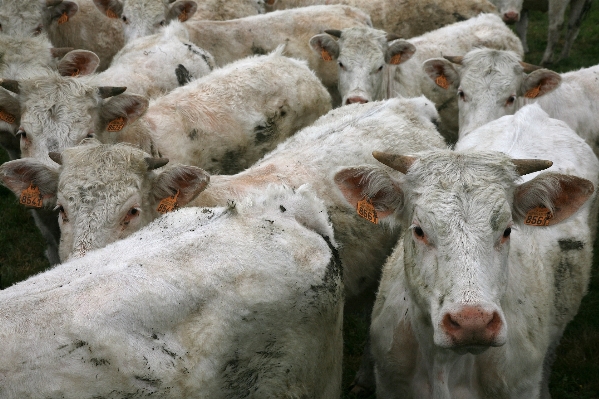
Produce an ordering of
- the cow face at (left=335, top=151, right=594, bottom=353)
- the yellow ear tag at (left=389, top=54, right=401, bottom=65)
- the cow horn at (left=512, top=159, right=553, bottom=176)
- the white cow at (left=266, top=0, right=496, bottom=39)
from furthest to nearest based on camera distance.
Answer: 1. the white cow at (left=266, top=0, right=496, bottom=39)
2. the yellow ear tag at (left=389, top=54, right=401, bottom=65)
3. the cow horn at (left=512, top=159, right=553, bottom=176)
4. the cow face at (left=335, top=151, right=594, bottom=353)

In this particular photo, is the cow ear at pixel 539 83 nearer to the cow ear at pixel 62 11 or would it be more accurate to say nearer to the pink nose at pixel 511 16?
the pink nose at pixel 511 16

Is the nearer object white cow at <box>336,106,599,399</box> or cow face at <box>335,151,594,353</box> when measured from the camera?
cow face at <box>335,151,594,353</box>

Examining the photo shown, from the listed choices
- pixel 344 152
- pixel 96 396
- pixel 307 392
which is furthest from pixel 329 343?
pixel 344 152

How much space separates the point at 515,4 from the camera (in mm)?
12102

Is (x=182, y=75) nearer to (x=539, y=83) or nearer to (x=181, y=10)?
(x=181, y=10)

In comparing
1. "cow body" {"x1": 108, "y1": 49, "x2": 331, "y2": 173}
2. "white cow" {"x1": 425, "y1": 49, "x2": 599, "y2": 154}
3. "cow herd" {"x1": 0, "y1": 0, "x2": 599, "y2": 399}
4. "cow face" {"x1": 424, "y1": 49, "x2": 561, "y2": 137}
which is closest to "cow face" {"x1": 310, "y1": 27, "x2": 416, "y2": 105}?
"cow herd" {"x1": 0, "y1": 0, "x2": 599, "y2": 399}

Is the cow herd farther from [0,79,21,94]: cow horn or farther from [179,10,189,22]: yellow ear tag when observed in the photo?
[179,10,189,22]: yellow ear tag

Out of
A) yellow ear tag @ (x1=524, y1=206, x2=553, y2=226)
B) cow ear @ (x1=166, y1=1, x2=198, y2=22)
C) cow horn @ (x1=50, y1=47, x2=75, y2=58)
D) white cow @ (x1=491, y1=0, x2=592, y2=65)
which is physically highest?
yellow ear tag @ (x1=524, y1=206, x2=553, y2=226)

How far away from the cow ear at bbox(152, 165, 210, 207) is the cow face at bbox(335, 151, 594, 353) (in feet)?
3.26

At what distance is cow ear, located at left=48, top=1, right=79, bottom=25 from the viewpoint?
27.0ft

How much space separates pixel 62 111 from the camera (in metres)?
5.23

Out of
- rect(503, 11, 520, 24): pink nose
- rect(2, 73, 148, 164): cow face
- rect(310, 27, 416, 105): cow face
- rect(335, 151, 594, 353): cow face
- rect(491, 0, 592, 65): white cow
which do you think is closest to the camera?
rect(335, 151, 594, 353): cow face

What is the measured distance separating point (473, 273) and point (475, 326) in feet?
0.92

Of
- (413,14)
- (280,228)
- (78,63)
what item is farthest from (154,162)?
(413,14)
